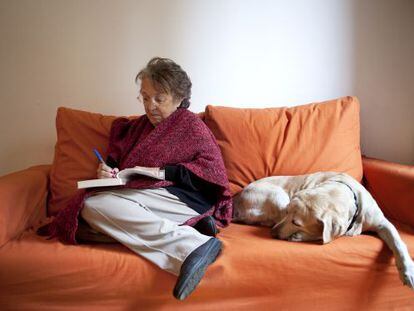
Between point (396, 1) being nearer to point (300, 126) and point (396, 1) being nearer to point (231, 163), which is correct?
point (300, 126)

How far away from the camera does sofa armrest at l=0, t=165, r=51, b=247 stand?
1191 mm

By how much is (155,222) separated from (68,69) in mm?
1348

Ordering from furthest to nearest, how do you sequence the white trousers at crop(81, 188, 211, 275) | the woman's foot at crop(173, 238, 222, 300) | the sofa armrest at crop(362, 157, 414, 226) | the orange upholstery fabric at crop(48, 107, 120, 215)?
the orange upholstery fabric at crop(48, 107, 120, 215) → the sofa armrest at crop(362, 157, 414, 226) → the white trousers at crop(81, 188, 211, 275) → the woman's foot at crop(173, 238, 222, 300)

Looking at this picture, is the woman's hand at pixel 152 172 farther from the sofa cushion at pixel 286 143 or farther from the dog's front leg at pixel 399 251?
the dog's front leg at pixel 399 251

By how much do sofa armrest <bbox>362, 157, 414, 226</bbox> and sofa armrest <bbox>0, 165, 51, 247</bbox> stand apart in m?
1.69

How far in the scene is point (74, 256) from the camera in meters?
1.06

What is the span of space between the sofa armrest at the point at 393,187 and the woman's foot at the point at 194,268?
929 mm

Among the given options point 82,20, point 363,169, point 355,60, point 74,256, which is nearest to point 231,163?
point 363,169

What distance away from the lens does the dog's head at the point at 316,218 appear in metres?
1.16

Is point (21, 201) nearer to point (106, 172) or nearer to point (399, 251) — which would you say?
point (106, 172)

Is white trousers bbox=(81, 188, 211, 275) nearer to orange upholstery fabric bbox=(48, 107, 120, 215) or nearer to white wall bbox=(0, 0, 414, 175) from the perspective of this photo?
orange upholstery fabric bbox=(48, 107, 120, 215)

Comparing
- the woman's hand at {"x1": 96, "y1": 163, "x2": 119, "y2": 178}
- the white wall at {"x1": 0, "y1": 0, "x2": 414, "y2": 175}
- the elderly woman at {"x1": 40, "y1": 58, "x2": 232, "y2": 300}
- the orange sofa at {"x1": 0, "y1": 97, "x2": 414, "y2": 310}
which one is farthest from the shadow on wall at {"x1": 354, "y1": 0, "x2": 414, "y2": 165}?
the woman's hand at {"x1": 96, "y1": 163, "x2": 119, "y2": 178}

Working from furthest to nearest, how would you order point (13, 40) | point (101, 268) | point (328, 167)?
1. point (13, 40)
2. point (328, 167)
3. point (101, 268)

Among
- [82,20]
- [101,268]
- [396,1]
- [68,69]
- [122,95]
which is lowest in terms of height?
[101,268]
